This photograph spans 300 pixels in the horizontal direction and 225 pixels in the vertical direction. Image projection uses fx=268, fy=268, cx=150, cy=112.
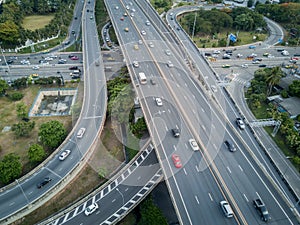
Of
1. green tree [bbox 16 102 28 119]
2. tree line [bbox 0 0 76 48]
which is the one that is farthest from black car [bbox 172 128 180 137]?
tree line [bbox 0 0 76 48]

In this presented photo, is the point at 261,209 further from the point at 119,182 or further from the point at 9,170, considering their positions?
the point at 9,170

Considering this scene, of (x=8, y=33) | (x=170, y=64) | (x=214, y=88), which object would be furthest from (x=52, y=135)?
(x=8, y=33)

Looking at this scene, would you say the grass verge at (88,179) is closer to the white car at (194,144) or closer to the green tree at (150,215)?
the green tree at (150,215)

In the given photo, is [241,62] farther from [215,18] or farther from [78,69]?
[78,69]

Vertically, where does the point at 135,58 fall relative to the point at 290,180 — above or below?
above

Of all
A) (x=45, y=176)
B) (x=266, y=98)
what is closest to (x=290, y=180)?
(x=266, y=98)

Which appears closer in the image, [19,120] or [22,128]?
[22,128]
